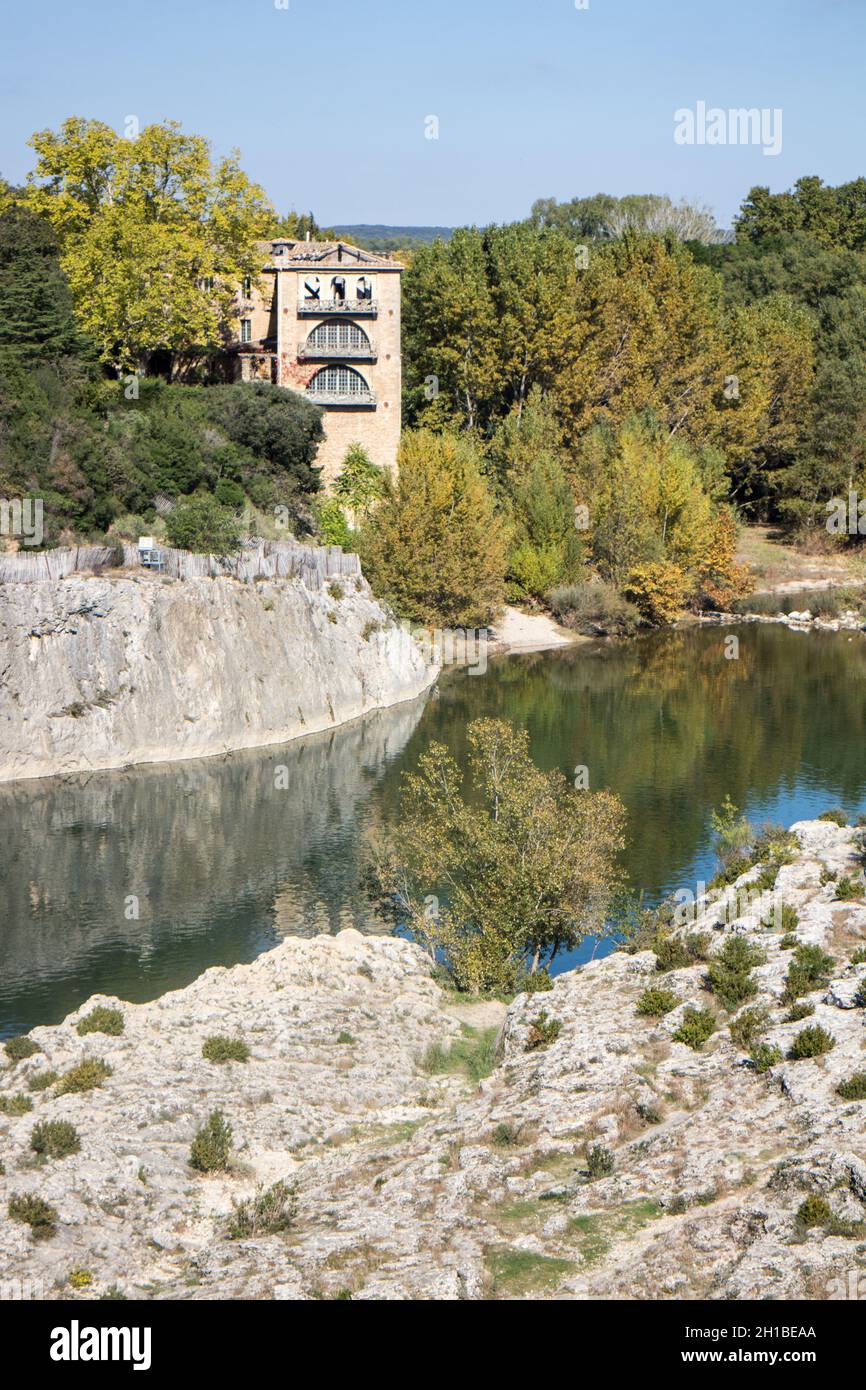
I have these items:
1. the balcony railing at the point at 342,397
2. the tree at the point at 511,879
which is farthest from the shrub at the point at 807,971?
the balcony railing at the point at 342,397

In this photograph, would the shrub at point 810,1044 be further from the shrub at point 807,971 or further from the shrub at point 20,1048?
the shrub at point 20,1048

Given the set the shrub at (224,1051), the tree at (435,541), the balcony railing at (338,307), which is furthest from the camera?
the balcony railing at (338,307)

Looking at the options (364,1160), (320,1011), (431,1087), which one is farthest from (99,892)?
(364,1160)

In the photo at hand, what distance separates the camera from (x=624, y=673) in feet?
270

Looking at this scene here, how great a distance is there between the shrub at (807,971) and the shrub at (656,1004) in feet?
7.32

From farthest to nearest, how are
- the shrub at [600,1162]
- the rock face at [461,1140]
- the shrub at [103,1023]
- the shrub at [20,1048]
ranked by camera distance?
1. the shrub at [103,1023]
2. the shrub at [20,1048]
3. the shrub at [600,1162]
4. the rock face at [461,1140]

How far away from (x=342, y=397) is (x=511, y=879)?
56521 millimetres

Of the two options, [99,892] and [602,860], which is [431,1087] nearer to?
[602,860]

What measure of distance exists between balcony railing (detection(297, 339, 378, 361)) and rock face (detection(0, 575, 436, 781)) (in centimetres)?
2493

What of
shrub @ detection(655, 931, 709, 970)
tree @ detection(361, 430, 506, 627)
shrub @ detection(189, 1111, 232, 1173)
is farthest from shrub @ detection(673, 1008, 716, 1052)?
tree @ detection(361, 430, 506, 627)

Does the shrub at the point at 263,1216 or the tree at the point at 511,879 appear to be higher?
the tree at the point at 511,879

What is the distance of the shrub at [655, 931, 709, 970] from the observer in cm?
3353

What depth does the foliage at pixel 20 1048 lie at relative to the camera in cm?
3188
